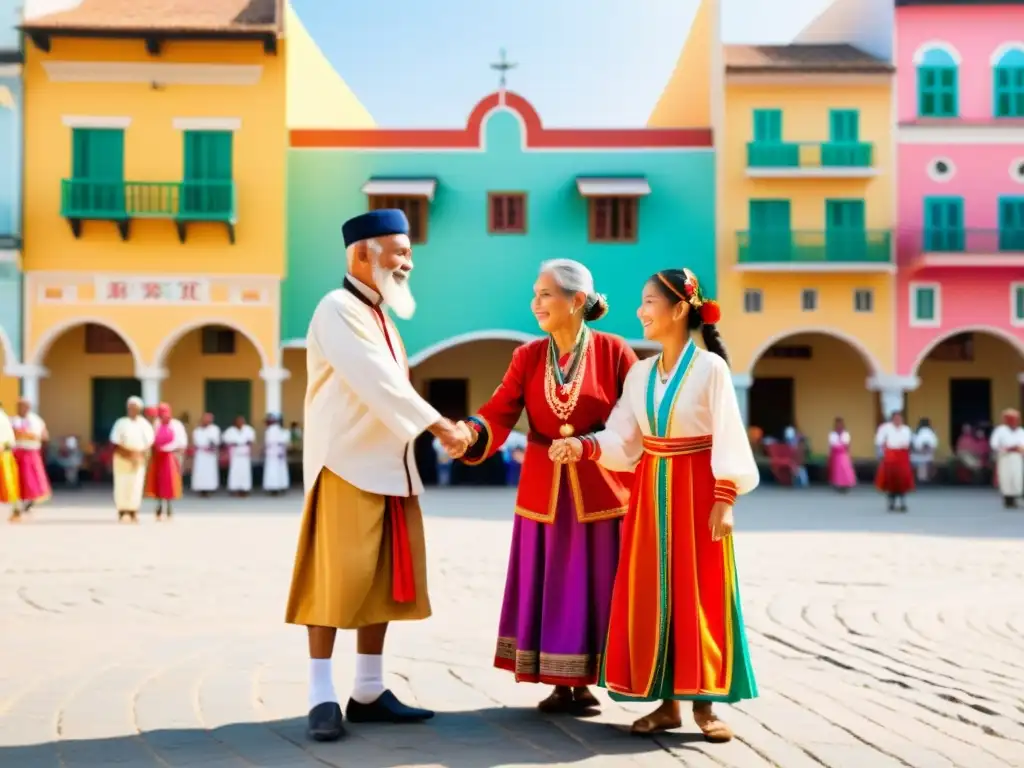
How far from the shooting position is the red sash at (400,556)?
15.0 feet

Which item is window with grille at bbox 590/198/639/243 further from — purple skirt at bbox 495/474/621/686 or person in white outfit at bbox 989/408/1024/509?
purple skirt at bbox 495/474/621/686

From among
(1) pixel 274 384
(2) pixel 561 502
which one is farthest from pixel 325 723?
(1) pixel 274 384

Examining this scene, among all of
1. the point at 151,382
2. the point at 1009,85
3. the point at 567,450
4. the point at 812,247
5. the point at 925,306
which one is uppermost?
the point at 1009,85

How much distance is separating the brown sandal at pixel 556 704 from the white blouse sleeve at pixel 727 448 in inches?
43.1

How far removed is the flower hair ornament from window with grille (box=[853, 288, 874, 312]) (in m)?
20.7

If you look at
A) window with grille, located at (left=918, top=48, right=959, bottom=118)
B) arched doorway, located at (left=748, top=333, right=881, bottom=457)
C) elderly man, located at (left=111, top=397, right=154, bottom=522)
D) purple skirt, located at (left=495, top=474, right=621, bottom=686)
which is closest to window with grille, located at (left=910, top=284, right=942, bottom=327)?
arched doorway, located at (left=748, top=333, right=881, bottom=457)

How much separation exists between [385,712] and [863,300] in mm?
21550

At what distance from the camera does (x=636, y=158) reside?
24.2 m

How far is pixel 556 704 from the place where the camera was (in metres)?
4.80

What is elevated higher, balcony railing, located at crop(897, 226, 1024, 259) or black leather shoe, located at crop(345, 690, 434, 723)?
balcony railing, located at crop(897, 226, 1024, 259)

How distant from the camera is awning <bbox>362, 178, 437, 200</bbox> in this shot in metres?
23.2

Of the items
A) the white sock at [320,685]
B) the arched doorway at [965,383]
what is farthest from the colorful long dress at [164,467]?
the arched doorway at [965,383]

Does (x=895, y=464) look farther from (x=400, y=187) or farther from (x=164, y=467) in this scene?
(x=400, y=187)

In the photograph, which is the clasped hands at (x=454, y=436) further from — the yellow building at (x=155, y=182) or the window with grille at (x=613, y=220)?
the window with grille at (x=613, y=220)
